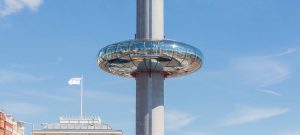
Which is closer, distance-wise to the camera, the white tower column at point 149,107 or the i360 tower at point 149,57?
the white tower column at point 149,107

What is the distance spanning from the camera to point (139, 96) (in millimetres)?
116500

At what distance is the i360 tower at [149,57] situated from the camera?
115 meters

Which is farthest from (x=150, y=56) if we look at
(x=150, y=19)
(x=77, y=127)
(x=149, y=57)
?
(x=77, y=127)

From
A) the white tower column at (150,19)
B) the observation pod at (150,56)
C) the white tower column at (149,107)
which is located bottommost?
the white tower column at (149,107)

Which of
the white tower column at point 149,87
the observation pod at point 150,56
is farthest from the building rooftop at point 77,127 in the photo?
the white tower column at point 149,87

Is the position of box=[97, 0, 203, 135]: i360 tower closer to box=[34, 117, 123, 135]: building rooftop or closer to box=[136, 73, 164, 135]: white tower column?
box=[136, 73, 164, 135]: white tower column

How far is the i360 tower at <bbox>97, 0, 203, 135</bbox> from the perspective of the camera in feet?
378

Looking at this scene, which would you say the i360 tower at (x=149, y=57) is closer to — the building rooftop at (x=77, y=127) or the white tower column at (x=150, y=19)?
the white tower column at (x=150, y=19)

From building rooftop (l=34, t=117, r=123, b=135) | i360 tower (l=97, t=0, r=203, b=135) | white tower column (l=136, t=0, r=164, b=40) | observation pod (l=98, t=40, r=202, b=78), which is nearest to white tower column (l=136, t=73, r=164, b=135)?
i360 tower (l=97, t=0, r=203, b=135)

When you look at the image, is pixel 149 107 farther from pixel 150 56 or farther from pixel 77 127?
pixel 77 127

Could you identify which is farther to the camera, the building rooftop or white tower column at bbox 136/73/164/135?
the building rooftop

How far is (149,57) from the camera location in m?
117

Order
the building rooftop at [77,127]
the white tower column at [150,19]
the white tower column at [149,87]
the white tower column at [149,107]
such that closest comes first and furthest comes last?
the white tower column at [149,107] → the white tower column at [149,87] → the white tower column at [150,19] → the building rooftop at [77,127]

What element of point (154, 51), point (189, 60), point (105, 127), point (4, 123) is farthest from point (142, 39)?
point (105, 127)
